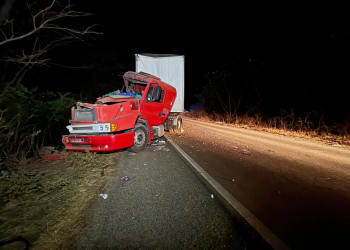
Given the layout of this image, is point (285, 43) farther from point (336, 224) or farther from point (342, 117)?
point (336, 224)

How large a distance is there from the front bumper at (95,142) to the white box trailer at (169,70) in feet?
14.8

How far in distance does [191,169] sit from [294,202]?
2.22 metres

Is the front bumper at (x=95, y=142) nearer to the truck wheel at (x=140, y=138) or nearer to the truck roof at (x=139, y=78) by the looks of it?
the truck wheel at (x=140, y=138)

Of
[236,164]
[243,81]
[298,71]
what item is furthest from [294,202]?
[243,81]

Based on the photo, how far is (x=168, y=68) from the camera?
997 cm

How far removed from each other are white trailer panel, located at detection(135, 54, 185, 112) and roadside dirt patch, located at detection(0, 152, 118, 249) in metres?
5.91

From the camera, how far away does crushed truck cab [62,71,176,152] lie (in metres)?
5.33

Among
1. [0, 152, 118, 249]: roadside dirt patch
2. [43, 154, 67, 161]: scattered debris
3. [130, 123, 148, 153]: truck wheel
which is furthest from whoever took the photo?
[130, 123, 148, 153]: truck wheel

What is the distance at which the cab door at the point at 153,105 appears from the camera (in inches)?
271

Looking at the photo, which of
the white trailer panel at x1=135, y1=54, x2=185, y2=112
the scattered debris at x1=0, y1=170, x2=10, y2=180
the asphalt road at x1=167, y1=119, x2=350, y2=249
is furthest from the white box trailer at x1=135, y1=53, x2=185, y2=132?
the scattered debris at x1=0, y1=170, x2=10, y2=180

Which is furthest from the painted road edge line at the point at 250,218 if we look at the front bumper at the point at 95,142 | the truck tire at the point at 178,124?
the truck tire at the point at 178,124

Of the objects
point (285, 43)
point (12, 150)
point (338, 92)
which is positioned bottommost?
point (12, 150)

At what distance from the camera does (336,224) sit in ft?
8.73

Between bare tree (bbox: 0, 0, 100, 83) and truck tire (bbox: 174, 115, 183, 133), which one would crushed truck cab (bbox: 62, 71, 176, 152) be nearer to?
bare tree (bbox: 0, 0, 100, 83)
